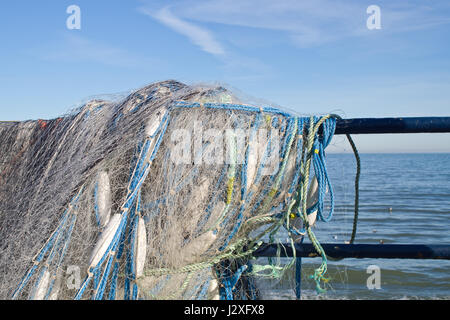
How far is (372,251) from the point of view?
1824 mm

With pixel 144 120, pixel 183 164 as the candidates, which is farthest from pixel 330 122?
pixel 144 120

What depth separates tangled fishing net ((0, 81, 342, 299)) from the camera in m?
1.82

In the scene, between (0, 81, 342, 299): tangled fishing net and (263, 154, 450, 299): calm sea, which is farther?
(263, 154, 450, 299): calm sea

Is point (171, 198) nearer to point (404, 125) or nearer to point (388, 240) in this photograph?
point (404, 125)

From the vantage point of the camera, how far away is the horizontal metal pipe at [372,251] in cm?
179

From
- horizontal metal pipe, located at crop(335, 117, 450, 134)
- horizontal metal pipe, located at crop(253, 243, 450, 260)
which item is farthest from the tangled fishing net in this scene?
horizontal metal pipe, located at crop(335, 117, 450, 134)

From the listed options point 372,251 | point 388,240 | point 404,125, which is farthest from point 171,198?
point 388,240

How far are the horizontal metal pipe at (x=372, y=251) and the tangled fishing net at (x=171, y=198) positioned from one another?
5 cm

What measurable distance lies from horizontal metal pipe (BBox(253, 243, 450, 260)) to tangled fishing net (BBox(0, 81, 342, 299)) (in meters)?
0.05

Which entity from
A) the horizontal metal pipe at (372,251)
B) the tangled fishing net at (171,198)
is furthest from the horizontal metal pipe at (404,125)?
the horizontal metal pipe at (372,251)

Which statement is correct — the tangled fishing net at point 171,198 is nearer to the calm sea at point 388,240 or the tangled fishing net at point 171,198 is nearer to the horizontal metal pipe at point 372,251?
the horizontal metal pipe at point 372,251

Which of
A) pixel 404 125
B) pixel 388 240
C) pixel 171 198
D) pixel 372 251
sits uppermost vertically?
pixel 404 125

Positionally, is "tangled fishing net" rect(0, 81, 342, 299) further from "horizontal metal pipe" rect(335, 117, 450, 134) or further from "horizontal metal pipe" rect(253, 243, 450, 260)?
"horizontal metal pipe" rect(335, 117, 450, 134)

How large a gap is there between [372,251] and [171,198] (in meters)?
0.87
